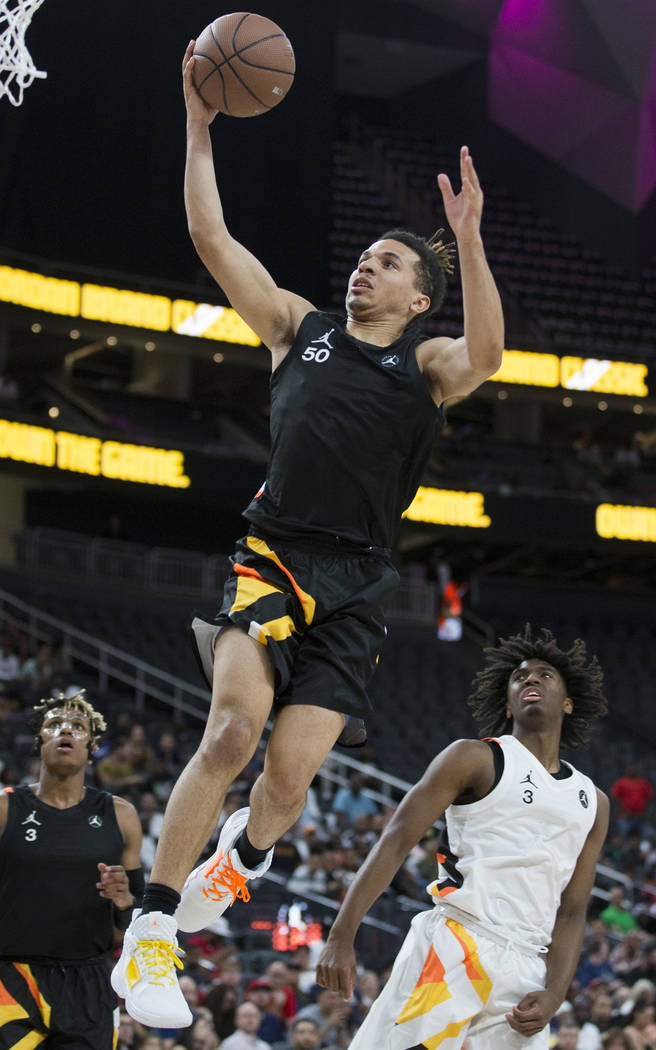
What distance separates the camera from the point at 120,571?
925 inches

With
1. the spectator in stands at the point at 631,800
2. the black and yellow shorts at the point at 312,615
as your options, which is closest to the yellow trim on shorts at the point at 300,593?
the black and yellow shorts at the point at 312,615

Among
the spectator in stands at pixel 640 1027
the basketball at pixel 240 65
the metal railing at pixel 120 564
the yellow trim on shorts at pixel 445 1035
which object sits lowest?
the spectator in stands at pixel 640 1027

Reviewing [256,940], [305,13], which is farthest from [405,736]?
[305,13]

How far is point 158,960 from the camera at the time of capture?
420 centimetres

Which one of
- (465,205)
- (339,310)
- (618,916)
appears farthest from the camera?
(339,310)

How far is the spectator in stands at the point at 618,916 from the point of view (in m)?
13.6

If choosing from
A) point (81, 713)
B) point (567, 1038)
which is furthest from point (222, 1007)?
point (81, 713)

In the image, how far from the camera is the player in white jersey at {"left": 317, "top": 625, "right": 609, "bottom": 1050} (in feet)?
17.2

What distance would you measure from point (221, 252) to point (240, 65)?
0.70 metres

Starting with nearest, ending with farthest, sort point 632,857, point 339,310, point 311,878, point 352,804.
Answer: point 311,878
point 352,804
point 632,857
point 339,310

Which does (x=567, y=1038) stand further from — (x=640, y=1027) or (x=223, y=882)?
(x=223, y=882)

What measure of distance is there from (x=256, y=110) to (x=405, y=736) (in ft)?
51.7

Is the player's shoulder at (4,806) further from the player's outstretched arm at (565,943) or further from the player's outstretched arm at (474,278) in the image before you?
the player's outstretched arm at (474,278)

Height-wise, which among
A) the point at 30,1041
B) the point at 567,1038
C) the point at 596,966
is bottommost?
the point at 596,966
